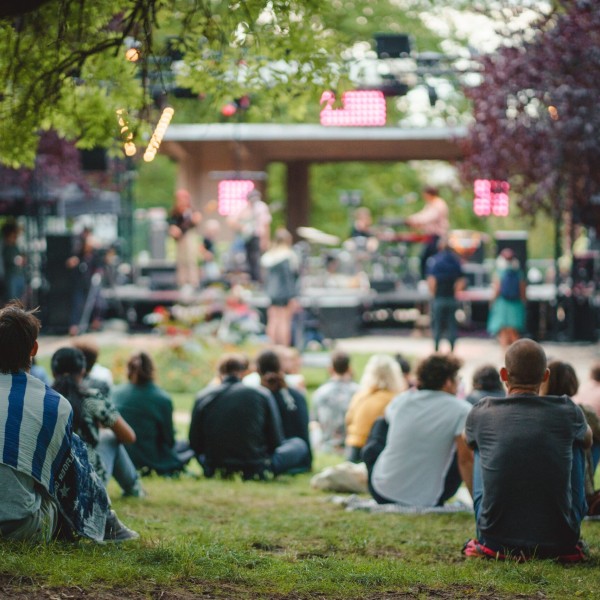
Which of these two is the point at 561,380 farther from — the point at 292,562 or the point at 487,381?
the point at 292,562

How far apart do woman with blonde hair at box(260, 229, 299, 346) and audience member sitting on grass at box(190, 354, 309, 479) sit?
7.64m

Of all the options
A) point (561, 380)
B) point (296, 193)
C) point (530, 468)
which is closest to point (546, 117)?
point (561, 380)

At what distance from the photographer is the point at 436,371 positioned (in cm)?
612

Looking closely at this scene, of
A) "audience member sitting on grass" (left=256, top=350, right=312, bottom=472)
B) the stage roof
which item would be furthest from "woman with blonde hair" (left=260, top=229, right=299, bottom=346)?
the stage roof

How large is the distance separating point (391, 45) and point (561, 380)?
962cm

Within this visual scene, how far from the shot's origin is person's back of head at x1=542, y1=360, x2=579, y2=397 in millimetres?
5621

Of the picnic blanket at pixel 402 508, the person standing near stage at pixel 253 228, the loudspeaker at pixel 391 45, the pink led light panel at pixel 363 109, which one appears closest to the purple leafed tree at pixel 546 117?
the loudspeaker at pixel 391 45

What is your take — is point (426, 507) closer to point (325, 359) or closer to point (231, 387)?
point (231, 387)

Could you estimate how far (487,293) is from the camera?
20.0 metres

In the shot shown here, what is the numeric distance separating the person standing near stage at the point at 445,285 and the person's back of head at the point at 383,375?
6.79 meters

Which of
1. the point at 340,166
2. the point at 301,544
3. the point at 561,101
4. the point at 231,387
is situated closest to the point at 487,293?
the point at 561,101

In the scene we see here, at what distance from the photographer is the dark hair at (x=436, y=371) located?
6.12 metres

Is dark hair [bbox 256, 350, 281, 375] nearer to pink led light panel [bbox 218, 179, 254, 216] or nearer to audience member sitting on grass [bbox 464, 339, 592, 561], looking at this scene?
audience member sitting on grass [bbox 464, 339, 592, 561]

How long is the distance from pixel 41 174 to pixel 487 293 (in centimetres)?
823
